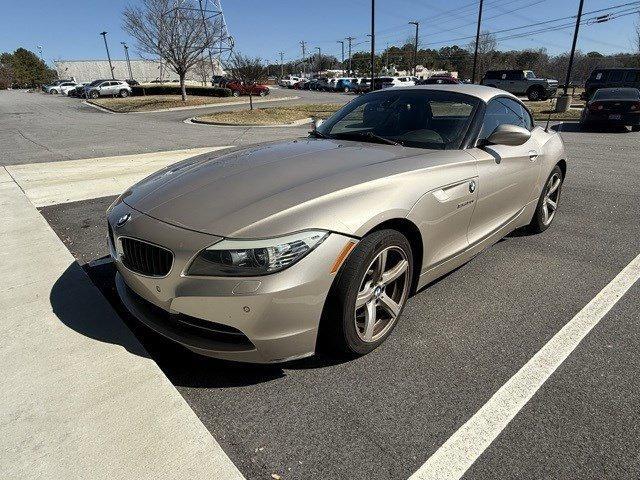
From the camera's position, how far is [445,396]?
7.25 feet

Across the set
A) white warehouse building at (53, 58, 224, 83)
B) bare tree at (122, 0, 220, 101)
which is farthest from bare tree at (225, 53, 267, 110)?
white warehouse building at (53, 58, 224, 83)

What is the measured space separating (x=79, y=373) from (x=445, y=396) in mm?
1915

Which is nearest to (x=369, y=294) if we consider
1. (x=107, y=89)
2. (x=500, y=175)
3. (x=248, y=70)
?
(x=500, y=175)

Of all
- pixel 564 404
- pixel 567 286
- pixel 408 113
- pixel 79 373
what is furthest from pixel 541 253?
pixel 79 373

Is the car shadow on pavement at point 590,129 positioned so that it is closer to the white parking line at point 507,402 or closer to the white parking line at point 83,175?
the white parking line at point 83,175

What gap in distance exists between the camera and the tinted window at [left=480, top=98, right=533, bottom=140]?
3.41 metres

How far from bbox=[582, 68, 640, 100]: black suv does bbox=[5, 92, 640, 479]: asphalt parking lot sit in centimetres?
2413

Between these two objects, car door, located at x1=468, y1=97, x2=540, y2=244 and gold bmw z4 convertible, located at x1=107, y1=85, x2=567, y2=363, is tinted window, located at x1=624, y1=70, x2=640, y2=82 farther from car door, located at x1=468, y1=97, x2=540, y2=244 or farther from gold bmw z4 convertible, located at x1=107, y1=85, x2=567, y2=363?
gold bmw z4 convertible, located at x1=107, y1=85, x2=567, y2=363

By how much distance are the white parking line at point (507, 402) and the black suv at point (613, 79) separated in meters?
24.7

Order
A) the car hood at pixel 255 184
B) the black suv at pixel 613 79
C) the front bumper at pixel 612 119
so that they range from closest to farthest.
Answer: the car hood at pixel 255 184 < the front bumper at pixel 612 119 < the black suv at pixel 613 79

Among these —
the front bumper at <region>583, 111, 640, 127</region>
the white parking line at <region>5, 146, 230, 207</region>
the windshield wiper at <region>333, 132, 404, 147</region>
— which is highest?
the windshield wiper at <region>333, 132, 404, 147</region>

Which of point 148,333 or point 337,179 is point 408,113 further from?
point 148,333

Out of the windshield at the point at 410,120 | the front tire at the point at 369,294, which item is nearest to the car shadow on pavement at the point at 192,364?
the front tire at the point at 369,294

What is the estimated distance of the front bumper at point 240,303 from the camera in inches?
77.8
